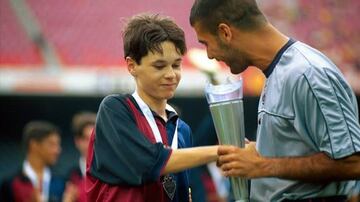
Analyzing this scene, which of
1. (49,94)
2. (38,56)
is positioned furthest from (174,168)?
(38,56)

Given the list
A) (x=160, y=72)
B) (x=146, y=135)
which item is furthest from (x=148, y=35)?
(x=146, y=135)

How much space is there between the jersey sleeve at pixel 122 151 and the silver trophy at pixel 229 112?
0.31m

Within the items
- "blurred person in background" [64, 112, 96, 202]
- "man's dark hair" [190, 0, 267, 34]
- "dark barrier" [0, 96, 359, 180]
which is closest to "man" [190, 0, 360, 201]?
"man's dark hair" [190, 0, 267, 34]

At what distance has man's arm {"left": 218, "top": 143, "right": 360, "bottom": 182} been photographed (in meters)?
3.76

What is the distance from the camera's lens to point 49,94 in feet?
35.2

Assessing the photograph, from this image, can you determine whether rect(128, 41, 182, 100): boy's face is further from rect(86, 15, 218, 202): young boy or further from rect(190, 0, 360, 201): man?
rect(190, 0, 360, 201): man

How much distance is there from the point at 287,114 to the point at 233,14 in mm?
485

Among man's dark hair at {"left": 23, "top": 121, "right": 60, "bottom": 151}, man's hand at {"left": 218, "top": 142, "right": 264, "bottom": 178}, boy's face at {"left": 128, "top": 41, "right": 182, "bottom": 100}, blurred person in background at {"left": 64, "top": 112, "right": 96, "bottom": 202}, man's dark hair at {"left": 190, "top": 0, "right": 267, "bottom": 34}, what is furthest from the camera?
man's dark hair at {"left": 23, "top": 121, "right": 60, "bottom": 151}

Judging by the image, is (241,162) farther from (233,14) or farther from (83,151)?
(83,151)

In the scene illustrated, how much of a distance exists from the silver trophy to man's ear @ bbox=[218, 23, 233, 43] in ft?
0.63

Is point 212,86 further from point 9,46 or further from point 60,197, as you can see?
point 9,46

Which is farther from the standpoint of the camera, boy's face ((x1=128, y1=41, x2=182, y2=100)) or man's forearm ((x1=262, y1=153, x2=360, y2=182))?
boy's face ((x1=128, y1=41, x2=182, y2=100))

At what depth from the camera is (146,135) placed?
4344mm

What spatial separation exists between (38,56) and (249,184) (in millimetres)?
7501
